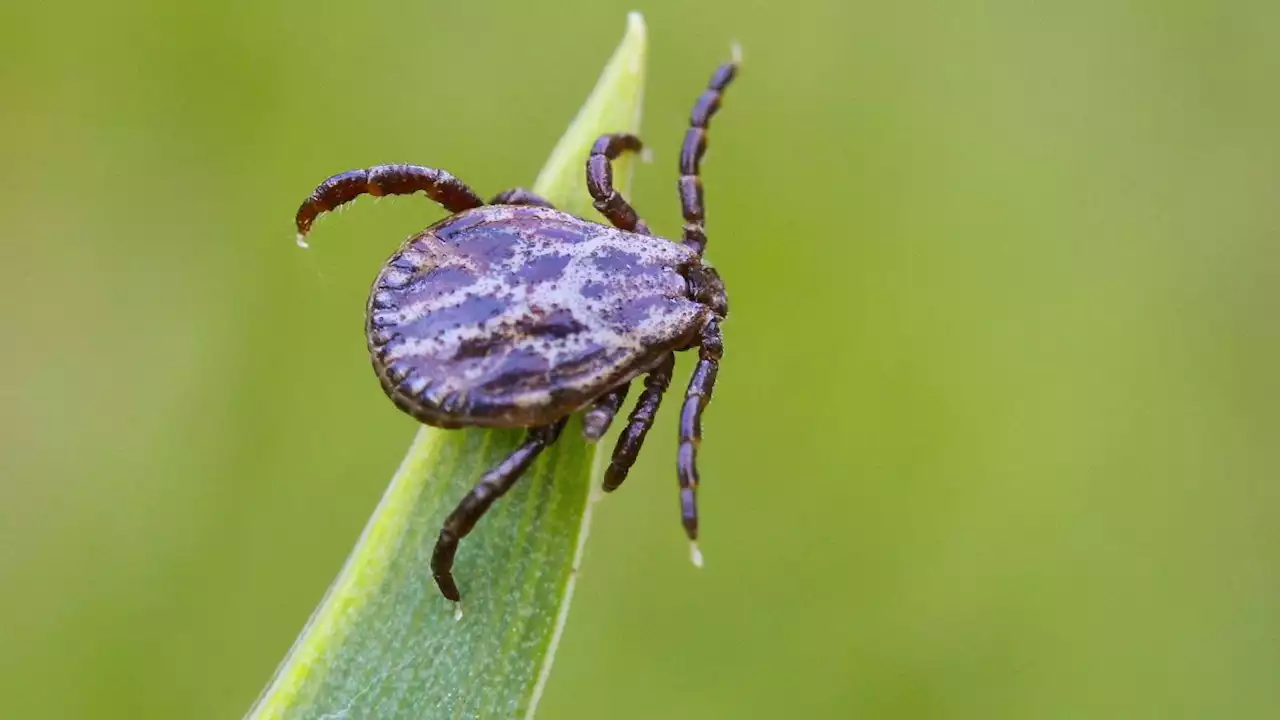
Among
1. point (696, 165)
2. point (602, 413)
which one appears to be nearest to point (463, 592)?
point (602, 413)

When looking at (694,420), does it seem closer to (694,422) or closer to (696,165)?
(694,422)

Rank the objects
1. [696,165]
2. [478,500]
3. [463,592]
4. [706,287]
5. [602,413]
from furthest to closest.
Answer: [696,165]
[706,287]
[602,413]
[478,500]
[463,592]

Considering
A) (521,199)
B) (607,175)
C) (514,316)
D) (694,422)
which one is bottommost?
(694,422)

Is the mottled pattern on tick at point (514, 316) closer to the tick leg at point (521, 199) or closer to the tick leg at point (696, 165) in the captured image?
the tick leg at point (521, 199)

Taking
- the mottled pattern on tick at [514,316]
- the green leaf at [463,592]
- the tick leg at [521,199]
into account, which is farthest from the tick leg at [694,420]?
the tick leg at [521,199]

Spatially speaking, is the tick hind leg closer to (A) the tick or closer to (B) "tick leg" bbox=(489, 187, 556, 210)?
(A) the tick

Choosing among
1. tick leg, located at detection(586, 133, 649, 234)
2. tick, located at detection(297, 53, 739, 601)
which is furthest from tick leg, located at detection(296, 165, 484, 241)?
tick leg, located at detection(586, 133, 649, 234)

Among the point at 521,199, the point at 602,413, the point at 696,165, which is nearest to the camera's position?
the point at 602,413
